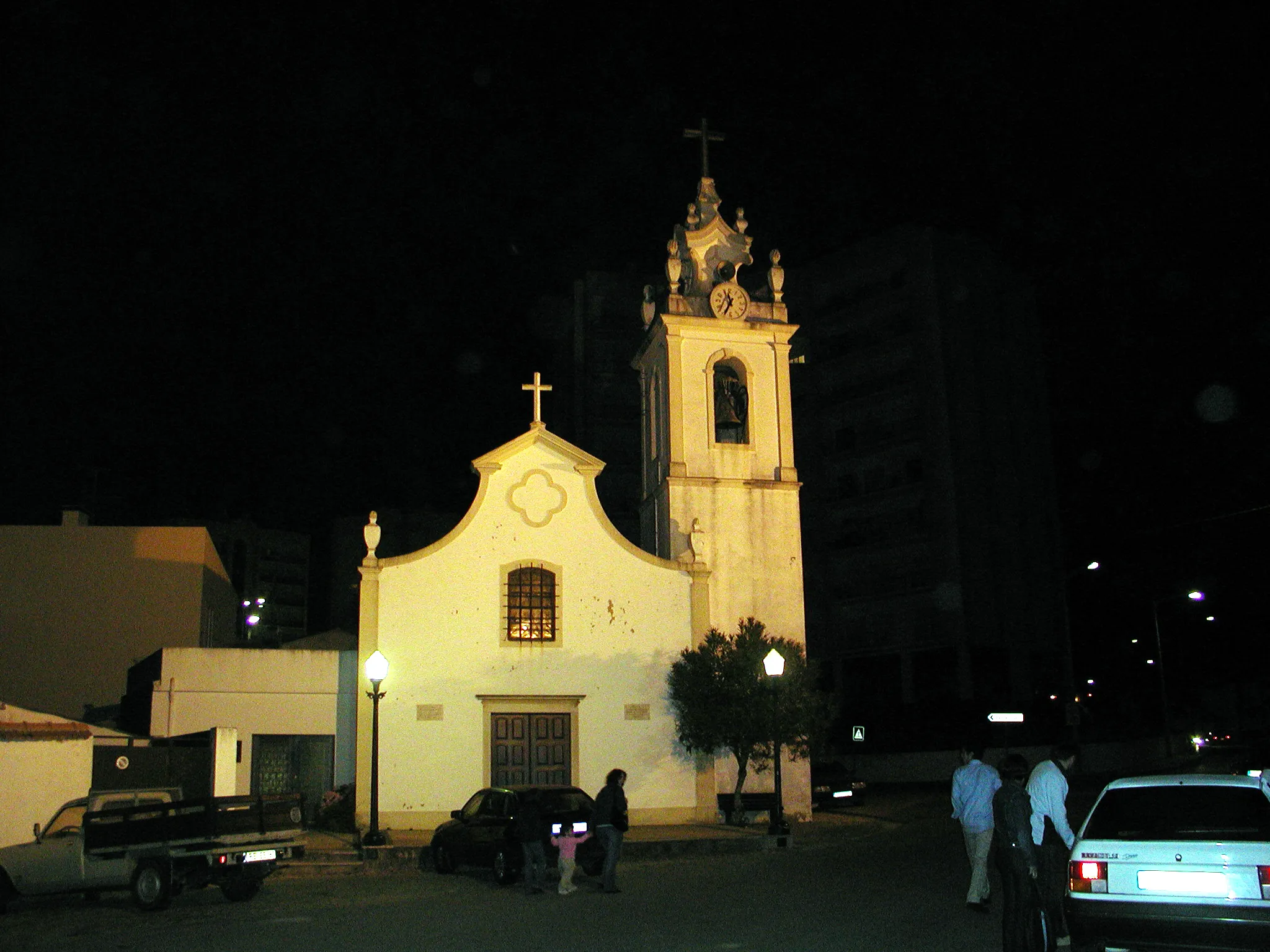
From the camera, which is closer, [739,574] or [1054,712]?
[739,574]

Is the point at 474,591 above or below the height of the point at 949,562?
below

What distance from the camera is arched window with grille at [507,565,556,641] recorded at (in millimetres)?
24844

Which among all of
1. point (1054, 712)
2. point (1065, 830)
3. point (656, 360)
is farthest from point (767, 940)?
point (1054, 712)

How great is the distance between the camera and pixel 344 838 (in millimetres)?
21859

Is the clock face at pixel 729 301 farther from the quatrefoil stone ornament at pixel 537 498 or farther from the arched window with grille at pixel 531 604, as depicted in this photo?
the arched window with grille at pixel 531 604

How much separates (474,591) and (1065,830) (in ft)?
54.6

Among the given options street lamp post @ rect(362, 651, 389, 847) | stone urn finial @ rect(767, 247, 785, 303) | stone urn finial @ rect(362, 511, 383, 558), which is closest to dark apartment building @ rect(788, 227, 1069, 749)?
stone urn finial @ rect(767, 247, 785, 303)

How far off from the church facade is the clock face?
2.0 inches

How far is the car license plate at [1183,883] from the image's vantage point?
8.32 metres

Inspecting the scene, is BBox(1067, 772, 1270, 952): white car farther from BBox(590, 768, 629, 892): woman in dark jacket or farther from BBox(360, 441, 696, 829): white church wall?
BBox(360, 441, 696, 829): white church wall

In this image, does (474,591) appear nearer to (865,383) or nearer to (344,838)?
(344,838)

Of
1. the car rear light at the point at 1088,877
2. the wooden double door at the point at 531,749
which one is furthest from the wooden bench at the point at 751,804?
the car rear light at the point at 1088,877

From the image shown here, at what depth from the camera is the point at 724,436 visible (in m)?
28.1

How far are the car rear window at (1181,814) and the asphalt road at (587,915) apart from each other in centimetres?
195
